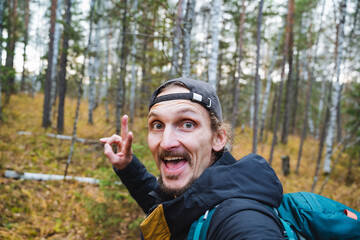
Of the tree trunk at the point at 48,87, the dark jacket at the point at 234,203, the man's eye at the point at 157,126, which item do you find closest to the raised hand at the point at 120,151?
the man's eye at the point at 157,126

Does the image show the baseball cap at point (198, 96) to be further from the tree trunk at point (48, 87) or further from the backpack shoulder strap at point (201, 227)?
the tree trunk at point (48, 87)

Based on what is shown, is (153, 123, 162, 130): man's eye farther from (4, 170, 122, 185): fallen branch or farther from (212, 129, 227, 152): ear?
(4, 170, 122, 185): fallen branch

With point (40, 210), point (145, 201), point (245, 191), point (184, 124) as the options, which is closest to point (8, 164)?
point (40, 210)

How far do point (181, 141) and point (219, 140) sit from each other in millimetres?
409

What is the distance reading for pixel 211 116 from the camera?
Result: 1841mm

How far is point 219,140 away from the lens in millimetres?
1902

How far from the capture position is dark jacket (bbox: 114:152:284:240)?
1090 millimetres

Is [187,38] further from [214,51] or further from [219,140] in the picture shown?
[219,140]

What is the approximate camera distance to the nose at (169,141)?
5.41 ft

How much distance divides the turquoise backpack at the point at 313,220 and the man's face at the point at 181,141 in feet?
1.41

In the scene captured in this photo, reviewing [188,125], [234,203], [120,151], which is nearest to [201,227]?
[234,203]

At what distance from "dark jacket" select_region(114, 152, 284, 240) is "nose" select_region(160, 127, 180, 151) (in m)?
0.36

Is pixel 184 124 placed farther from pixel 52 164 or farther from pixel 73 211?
pixel 52 164

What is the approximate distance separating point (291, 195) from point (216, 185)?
1.72ft
